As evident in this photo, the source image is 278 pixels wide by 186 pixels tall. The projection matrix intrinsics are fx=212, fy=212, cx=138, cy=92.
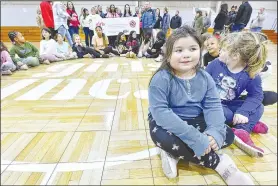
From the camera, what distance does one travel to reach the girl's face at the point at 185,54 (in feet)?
3.26

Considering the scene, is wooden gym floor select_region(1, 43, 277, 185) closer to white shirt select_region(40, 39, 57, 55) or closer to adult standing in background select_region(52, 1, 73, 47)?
white shirt select_region(40, 39, 57, 55)

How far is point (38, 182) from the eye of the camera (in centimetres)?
106

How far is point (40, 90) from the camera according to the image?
7.83ft

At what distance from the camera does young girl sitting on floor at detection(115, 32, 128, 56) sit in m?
5.04

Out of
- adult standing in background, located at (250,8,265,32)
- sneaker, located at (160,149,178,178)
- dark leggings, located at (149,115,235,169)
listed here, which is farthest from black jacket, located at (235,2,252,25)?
sneaker, located at (160,149,178,178)

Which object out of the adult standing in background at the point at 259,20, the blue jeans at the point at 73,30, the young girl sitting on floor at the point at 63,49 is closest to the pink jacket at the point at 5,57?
the young girl sitting on floor at the point at 63,49

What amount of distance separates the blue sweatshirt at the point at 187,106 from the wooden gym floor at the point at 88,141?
243 mm

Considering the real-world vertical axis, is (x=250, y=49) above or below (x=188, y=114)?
above

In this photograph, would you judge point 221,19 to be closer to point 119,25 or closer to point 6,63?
point 119,25

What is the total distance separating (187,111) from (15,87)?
2207 millimetres

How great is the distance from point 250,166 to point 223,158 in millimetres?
229

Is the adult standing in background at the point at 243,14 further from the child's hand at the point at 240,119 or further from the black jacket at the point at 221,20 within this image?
the child's hand at the point at 240,119

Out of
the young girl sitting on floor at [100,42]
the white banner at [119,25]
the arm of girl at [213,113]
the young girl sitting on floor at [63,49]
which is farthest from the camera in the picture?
the white banner at [119,25]

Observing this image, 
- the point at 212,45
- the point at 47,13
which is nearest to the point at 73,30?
the point at 47,13
